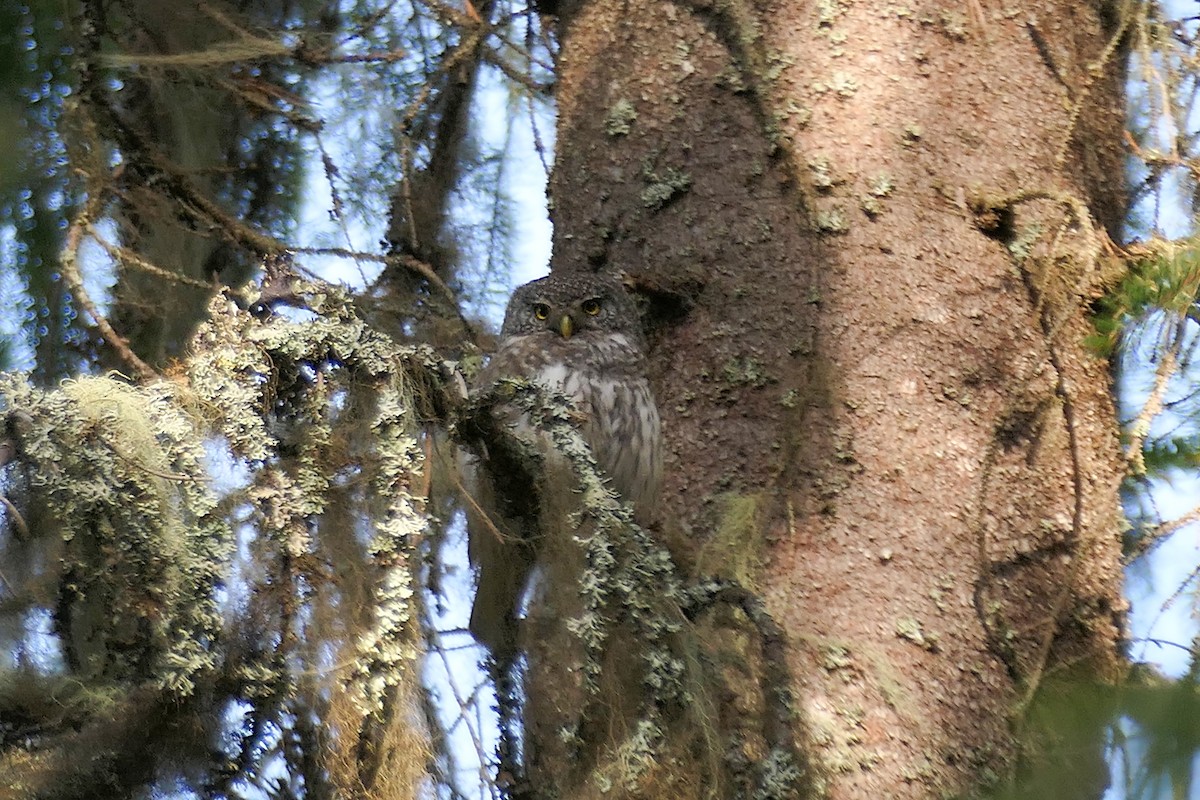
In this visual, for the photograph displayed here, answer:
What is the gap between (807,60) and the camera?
213 cm

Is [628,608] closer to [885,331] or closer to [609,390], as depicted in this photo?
[885,331]

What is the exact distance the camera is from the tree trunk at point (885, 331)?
175cm

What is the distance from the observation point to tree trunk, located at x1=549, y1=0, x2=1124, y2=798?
175 centimetres

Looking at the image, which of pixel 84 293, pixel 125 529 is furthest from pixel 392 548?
pixel 84 293

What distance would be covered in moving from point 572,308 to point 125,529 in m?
1.58

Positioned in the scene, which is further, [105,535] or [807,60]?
[807,60]

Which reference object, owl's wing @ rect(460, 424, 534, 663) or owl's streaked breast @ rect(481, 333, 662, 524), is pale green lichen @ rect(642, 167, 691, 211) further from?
owl's wing @ rect(460, 424, 534, 663)

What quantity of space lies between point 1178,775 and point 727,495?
110 centimetres

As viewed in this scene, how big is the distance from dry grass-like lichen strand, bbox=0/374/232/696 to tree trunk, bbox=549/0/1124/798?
0.80 m

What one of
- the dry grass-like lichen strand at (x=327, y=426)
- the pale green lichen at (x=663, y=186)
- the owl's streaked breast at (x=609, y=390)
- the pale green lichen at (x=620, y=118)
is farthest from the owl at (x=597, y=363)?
the dry grass-like lichen strand at (x=327, y=426)

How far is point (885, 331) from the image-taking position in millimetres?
1941

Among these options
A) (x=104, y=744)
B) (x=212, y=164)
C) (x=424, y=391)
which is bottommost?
(x=104, y=744)

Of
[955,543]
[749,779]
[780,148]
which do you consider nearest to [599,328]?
[780,148]

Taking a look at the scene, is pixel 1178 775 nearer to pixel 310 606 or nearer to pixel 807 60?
pixel 310 606
